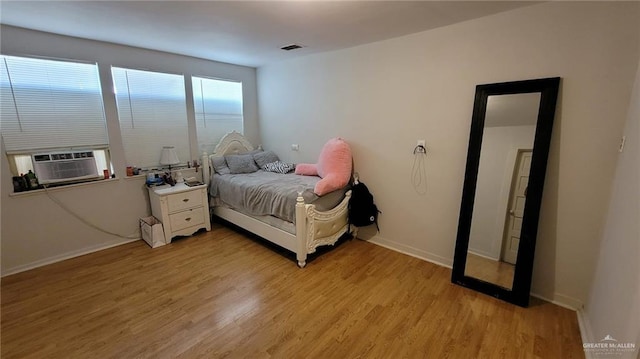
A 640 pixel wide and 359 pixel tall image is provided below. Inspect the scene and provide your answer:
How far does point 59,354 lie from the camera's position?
5.62 ft

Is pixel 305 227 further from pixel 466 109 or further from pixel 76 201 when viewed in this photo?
pixel 76 201

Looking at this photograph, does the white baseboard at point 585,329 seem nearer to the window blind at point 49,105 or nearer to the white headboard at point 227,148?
the white headboard at point 227,148

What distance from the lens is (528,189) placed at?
209 cm

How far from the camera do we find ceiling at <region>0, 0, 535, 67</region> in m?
1.96

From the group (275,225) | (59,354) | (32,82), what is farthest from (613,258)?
(32,82)

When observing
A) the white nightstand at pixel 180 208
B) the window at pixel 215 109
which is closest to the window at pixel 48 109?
the white nightstand at pixel 180 208

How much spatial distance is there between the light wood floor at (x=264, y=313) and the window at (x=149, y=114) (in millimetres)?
1351

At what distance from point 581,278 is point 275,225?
272cm

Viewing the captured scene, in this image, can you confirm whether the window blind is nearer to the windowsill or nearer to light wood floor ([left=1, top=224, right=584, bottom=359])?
the windowsill

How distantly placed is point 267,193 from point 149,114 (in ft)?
6.28

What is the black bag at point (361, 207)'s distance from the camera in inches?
121

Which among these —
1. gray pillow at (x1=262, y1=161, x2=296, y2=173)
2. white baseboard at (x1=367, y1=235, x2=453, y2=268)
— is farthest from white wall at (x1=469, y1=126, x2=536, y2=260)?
gray pillow at (x1=262, y1=161, x2=296, y2=173)

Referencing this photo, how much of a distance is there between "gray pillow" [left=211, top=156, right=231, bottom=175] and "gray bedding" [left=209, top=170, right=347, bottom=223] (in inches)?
3.9

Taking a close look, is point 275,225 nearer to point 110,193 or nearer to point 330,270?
point 330,270
